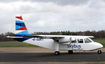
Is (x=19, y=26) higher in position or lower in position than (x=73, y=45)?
higher

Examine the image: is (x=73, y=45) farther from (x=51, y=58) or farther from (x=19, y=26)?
(x=19, y=26)

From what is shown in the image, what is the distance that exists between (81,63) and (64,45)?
31.6 feet

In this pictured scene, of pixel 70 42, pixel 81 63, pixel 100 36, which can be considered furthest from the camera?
pixel 100 36

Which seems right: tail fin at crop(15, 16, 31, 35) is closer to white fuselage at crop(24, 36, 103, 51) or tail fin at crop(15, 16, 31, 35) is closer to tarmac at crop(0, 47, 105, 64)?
white fuselage at crop(24, 36, 103, 51)

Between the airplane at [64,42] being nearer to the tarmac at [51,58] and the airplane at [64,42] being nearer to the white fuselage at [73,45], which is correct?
the white fuselage at [73,45]

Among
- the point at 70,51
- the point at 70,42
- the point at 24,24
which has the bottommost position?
the point at 70,51

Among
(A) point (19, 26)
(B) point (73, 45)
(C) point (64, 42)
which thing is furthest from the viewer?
(A) point (19, 26)

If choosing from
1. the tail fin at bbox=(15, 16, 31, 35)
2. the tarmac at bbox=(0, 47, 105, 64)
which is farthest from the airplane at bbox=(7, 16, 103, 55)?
the tarmac at bbox=(0, 47, 105, 64)

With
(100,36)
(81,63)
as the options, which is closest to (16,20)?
(81,63)

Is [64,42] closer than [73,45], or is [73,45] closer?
[64,42]

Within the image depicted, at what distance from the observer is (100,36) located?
83000mm

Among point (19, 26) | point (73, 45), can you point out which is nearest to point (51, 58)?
point (73, 45)

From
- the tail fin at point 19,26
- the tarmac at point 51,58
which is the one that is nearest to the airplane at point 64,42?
the tail fin at point 19,26

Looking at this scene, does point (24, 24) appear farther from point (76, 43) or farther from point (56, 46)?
point (76, 43)
